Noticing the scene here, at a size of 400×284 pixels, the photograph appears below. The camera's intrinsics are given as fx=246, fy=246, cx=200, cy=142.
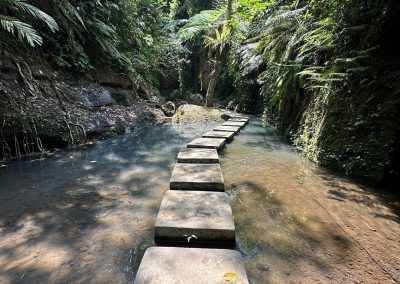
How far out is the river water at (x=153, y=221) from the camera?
1409mm

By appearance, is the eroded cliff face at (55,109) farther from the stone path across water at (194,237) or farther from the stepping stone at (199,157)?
the stone path across water at (194,237)

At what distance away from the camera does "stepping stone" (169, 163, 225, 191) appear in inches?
88.7

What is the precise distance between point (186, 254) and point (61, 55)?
579 centimetres

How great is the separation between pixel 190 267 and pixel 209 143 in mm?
2666

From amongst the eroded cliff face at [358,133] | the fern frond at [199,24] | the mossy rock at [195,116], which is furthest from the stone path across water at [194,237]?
the fern frond at [199,24]

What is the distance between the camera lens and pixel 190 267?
128 cm

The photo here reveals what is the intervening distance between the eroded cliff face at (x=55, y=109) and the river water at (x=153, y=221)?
1.80 ft

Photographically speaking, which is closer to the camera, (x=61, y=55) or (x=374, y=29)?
(x=374, y=29)

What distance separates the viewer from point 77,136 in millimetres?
4438

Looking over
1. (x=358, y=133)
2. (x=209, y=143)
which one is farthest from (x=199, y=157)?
(x=358, y=133)

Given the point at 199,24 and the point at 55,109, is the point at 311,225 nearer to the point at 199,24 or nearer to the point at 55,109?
the point at 55,109

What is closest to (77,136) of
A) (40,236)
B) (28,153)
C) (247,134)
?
(28,153)

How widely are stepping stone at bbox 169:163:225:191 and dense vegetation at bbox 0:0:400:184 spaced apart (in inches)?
67.8

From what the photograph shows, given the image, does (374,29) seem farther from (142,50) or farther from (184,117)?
(142,50)
